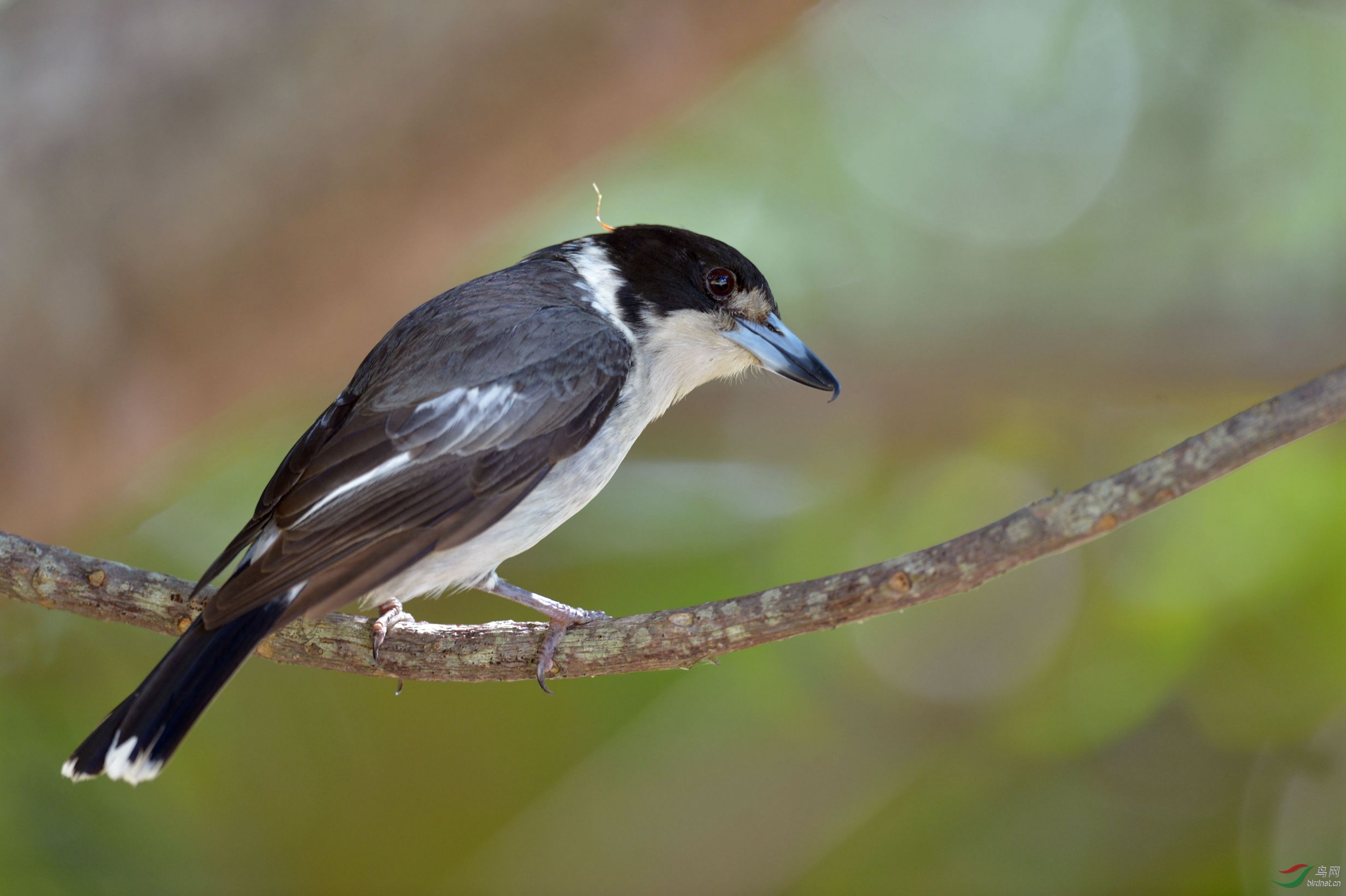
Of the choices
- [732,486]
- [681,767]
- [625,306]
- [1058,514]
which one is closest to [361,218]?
[625,306]

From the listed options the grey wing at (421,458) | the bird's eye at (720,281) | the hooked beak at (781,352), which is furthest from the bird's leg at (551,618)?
the bird's eye at (720,281)

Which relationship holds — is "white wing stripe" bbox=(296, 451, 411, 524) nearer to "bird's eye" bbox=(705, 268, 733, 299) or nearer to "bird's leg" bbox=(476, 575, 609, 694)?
"bird's leg" bbox=(476, 575, 609, 694)

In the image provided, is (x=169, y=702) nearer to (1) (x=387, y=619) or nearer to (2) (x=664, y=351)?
(1) (x=387, y=619)

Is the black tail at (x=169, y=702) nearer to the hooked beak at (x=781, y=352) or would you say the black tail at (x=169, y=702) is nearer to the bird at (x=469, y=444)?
the bird at (x=469, y=444)

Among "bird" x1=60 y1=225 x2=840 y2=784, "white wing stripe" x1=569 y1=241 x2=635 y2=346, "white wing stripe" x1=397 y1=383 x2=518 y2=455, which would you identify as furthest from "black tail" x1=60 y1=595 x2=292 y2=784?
"white wing stripe" x1=569 y1=241 x2=635 y2=346

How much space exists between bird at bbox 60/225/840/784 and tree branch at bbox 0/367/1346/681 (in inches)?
3.3

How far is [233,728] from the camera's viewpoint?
389 centimetres

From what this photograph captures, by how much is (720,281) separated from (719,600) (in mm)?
986

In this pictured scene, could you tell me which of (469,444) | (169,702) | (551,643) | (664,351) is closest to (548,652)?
(551,643)

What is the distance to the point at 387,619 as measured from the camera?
96.3 inches

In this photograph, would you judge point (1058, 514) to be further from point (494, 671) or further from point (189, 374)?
point (189, 374)

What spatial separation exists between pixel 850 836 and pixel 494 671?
2.17 m

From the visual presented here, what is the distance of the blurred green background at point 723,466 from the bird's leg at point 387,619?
1392 mm

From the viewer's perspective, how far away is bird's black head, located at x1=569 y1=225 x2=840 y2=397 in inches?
106
